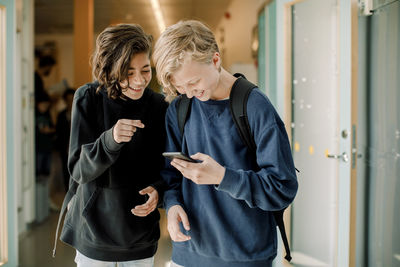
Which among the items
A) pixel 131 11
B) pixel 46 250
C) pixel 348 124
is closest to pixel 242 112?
pixel 348 124

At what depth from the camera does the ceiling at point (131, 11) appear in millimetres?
7906

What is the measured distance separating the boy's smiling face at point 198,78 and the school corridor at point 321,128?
44cm

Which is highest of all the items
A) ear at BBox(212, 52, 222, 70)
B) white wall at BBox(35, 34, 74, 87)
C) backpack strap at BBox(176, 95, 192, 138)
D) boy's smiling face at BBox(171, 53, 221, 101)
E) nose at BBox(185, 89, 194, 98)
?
white wall at BBox(35, 34, 74, 87)

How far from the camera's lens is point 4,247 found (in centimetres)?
301

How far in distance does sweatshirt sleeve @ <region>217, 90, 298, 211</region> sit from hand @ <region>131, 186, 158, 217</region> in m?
0.36

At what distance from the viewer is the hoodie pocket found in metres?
1.41

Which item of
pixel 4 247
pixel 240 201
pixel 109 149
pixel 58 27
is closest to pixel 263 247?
pixel 240 201

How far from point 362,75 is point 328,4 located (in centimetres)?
60

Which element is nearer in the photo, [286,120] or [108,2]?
[286,120]

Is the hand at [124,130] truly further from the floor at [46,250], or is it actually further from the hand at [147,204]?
the floor at [46,250]

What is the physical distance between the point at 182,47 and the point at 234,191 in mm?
443

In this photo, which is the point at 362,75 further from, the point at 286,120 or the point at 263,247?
the point at 263,247

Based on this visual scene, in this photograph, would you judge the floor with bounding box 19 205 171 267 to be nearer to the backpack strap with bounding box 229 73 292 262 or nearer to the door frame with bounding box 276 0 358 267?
the door frame with bounding box 276 0 358 267

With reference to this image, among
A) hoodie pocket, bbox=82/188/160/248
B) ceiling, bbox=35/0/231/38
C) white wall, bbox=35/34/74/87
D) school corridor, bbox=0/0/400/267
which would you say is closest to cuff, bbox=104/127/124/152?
hoodie pocket, bbox=82/188/160/248
